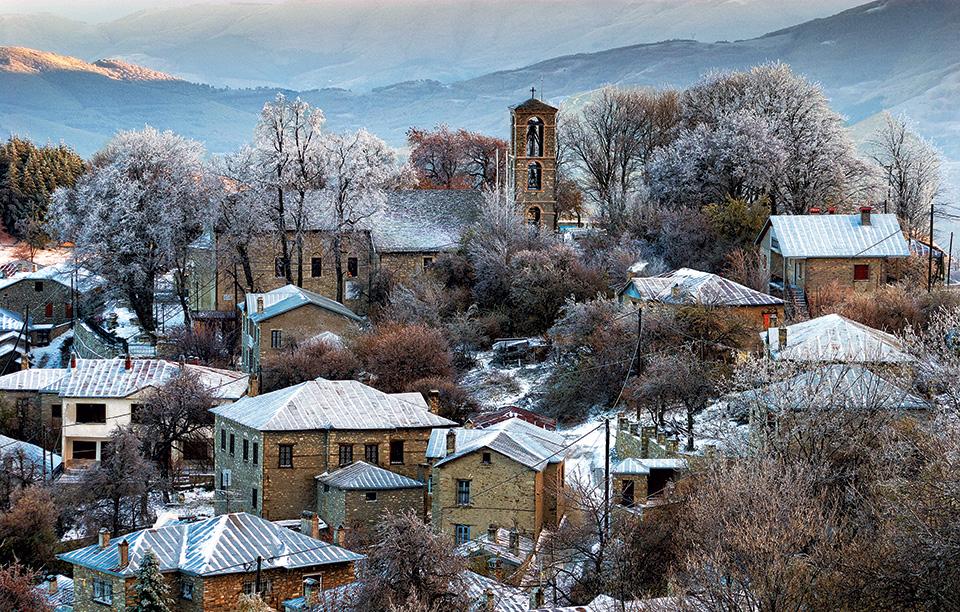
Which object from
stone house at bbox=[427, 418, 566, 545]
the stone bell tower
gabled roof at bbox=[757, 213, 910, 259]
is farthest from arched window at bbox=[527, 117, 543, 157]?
stone house at bbox=[427, 418, 566, 545]

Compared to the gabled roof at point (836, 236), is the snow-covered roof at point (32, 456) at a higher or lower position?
lower

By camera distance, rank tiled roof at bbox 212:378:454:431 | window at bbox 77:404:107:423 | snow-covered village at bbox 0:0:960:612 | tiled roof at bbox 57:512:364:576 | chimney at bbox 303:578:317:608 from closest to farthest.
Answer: snow-covered village at bbox 0:0:960:612 < chimney at bbox 303:578:317:608 < tiled roof at bbox 57:512:364:576 < tiled roof at bbox 212:378:454:431 < window at bbox 77:404:107:423

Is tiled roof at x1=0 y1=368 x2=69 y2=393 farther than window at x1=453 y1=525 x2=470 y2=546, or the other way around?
tiled roof at x1=0 y1=368 x2=69 y2=393

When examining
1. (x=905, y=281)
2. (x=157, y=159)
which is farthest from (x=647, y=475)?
(x=157, y=159)

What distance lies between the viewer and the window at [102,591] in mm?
35906

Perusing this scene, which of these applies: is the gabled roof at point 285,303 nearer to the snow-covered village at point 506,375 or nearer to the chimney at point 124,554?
the snow-covered village at point 506,375

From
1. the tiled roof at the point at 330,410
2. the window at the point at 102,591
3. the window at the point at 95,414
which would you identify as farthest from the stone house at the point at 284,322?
the window at the point at 102,591

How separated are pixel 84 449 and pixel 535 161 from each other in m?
26.6

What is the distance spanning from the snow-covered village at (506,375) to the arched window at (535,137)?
161 mm

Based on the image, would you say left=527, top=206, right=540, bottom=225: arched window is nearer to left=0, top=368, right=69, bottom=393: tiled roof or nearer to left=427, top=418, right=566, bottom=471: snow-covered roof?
left=0, top=368, right=69, bottom=393: tiled roof

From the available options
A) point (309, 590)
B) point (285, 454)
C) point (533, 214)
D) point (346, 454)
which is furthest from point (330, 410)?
point (533, 214)

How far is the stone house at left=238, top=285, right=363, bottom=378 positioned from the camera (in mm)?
58344

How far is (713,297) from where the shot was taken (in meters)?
51.2

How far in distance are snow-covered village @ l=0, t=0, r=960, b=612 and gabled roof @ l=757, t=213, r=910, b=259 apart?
0.13m
